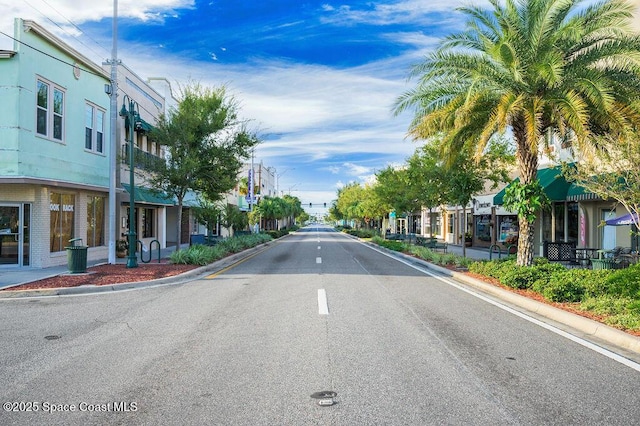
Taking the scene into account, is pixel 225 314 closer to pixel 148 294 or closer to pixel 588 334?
pixel 148 294

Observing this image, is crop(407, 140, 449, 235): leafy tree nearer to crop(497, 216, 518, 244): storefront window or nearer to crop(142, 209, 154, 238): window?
crop(497, 216, 518, 244): storefront window

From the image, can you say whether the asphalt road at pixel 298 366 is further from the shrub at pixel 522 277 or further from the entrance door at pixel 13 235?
the entrance door at pixel 13 235

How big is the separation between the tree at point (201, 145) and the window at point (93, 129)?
2596 mm

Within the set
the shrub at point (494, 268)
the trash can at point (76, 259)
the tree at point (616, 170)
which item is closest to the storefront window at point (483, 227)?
the shrub at point (494, 268)

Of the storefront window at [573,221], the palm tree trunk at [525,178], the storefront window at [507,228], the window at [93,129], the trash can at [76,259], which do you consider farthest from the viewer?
the storefront window at [507,228]

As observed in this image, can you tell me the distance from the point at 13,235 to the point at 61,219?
1893 mm

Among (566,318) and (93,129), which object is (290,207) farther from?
(566,318)

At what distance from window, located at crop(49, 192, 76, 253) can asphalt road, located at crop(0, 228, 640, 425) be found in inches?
330

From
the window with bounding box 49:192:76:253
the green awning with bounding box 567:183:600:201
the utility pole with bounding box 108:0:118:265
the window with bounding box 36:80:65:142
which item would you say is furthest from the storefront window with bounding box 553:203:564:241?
the window with bounding box 36:80:65:142

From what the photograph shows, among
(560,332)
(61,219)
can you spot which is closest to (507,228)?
(560,332)

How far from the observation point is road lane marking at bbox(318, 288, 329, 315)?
943 cm

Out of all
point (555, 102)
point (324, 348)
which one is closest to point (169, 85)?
point (555, 102)

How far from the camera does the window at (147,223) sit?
91.4ft

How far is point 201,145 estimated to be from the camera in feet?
66.6
